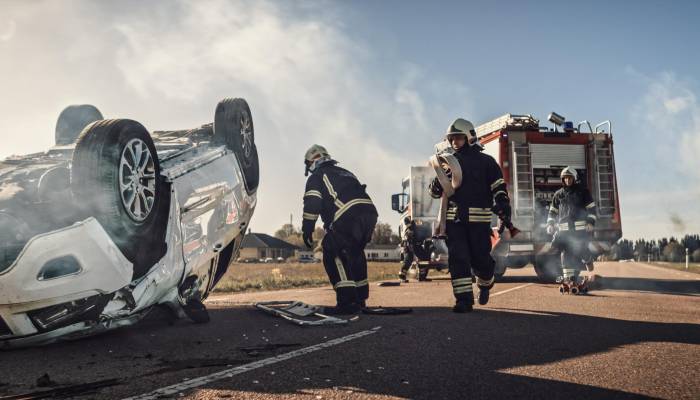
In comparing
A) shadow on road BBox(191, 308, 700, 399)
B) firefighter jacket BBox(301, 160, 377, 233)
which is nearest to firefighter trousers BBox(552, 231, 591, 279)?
shadow on road BBox(191, 308, 700, 399)

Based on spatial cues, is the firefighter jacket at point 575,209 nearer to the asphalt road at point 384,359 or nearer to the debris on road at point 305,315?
the asphalt road at point 384,359

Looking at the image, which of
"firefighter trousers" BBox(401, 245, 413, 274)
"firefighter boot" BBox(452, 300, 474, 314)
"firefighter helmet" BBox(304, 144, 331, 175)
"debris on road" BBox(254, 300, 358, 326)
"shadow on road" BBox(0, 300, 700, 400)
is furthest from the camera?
"firefighter trousers" BBox(401, 245, 413, 274)

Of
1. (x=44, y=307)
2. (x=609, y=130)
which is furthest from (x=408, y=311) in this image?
(x=609, y=130)

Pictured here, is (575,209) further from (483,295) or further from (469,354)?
(469,354)

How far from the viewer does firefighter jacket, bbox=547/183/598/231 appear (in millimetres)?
8492

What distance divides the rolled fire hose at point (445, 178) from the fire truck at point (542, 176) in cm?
561

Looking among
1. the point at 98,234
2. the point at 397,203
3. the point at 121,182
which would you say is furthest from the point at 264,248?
the point at 98,234

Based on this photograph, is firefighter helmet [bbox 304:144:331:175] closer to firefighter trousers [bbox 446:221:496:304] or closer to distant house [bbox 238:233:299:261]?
firefighter trousers [bbox 446:221:496:304]

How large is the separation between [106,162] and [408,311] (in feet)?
10.3

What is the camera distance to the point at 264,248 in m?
79.2

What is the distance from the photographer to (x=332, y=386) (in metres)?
2.61

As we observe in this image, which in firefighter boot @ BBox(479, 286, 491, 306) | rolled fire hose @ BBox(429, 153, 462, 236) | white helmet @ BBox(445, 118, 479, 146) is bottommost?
firefighter boot @ BBox(479, 286, 491, 306)

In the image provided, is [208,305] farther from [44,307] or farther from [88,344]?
[44,307]

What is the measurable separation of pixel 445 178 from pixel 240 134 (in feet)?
7.08
